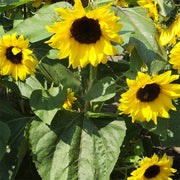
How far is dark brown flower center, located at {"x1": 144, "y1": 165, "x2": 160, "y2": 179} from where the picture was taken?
114 centimetres

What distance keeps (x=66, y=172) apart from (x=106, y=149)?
157mm

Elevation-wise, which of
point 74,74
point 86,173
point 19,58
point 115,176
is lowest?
point 115,176

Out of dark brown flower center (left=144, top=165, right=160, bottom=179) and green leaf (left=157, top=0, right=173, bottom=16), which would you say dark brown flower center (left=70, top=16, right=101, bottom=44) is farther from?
dark brown flower center (left=144, top=165, right=160, bottom=179)

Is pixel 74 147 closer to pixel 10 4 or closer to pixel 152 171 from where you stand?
pixel 152 171

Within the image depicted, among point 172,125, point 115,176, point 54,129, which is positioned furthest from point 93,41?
point 115,176

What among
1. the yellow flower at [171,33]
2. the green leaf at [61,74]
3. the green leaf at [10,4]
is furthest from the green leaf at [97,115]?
the green leaf at [10,4]

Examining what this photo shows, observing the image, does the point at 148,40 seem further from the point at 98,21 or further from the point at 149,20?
the point at 98,21

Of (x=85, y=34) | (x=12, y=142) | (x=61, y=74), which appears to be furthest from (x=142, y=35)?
(x=12, y=142)

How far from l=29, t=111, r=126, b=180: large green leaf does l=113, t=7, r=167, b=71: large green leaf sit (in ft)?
0.91

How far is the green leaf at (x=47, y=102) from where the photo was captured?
3.16 ft

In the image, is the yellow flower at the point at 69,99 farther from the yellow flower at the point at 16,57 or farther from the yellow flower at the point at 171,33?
the yellow flower at the point at 171,33

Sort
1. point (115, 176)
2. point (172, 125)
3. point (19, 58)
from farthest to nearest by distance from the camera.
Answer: point (115, 176) → point (172, 125) → point (19, 58)

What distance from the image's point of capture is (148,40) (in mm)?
963

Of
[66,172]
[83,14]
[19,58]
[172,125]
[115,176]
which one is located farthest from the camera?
[115,176]
